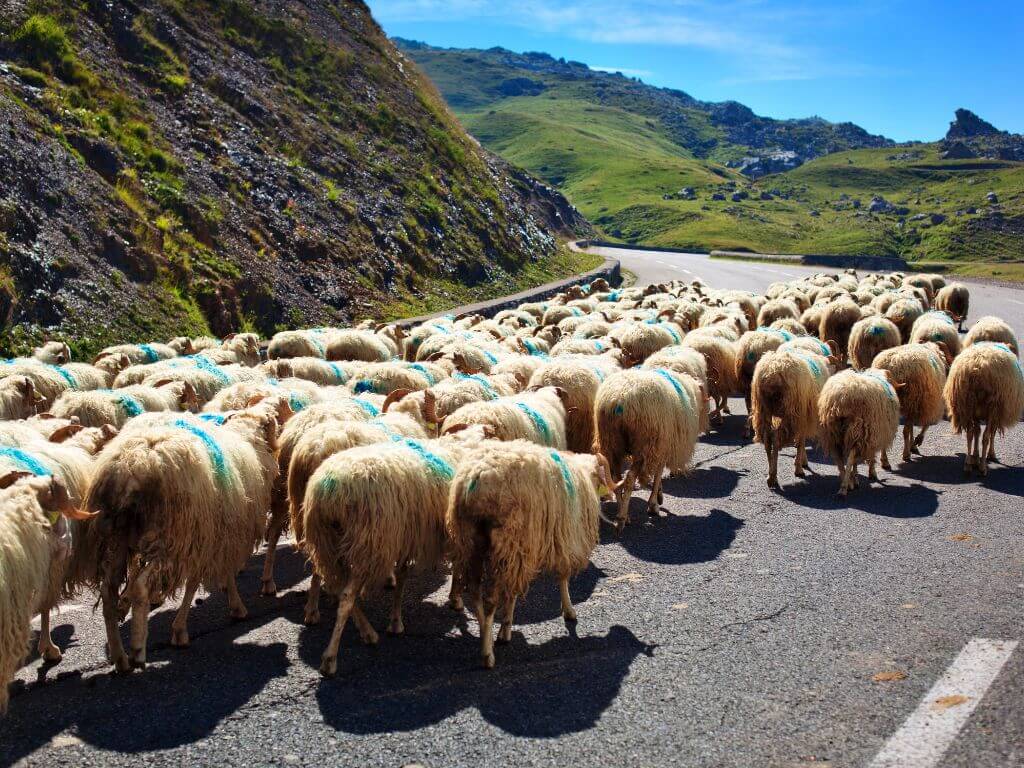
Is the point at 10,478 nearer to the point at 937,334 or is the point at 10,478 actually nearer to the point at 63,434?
the point at 63,434

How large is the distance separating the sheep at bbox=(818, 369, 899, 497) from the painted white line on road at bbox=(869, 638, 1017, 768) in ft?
16.5

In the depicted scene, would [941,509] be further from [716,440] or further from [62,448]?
[62,448]

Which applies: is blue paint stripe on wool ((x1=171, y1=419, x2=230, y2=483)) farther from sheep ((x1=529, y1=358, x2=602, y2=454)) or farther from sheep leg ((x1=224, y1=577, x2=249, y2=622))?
sheep ((x1=529, y1=358, x2=602, y2=454))

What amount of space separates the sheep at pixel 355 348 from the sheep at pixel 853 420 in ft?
29.7

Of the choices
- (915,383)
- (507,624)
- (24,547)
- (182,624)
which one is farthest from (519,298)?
(24,547)

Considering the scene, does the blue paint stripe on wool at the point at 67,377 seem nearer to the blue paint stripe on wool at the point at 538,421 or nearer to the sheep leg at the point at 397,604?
the blue paint stripe on wool at the point at 538,421

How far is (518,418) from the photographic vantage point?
988 centimetres

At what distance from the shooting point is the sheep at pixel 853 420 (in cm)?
1155

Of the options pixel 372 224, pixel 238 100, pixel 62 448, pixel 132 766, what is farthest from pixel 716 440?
pixel 238 100

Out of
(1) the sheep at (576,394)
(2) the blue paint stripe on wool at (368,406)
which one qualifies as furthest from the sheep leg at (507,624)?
(1) the sheep at (576,394)

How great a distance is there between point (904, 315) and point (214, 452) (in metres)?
19.0

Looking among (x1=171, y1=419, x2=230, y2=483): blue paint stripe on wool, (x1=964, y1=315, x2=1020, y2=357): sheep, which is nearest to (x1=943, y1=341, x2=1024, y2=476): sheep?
(x1=964, y1=315, x2=1020, y2=357): sheep

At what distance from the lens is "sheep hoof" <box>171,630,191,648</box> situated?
285 inches

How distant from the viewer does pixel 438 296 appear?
33.8m
